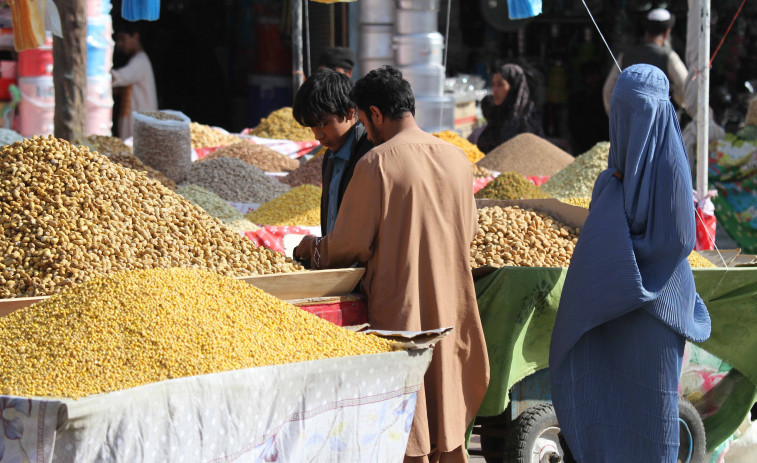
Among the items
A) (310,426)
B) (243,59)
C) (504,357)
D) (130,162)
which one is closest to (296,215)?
(130,162)

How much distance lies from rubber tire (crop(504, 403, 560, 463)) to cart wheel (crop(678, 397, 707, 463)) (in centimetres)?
41

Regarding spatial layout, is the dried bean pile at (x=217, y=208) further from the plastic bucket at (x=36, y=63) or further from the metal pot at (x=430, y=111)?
the metal pot at (x=430, y=111)

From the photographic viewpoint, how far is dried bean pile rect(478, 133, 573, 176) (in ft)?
17.3

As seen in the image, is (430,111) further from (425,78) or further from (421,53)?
(421,53)

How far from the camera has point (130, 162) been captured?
3742 millimetres

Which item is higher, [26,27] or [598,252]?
[26,27]

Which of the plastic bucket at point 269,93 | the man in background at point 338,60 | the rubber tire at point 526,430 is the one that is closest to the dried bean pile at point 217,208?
the rubber tire at point 526,430

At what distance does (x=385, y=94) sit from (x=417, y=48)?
5289mm

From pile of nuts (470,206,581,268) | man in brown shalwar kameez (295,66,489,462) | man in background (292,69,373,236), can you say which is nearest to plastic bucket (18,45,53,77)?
man in background (292,69,373,236)

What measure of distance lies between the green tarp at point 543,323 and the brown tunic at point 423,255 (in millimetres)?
187

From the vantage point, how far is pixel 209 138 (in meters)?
→ 6.07

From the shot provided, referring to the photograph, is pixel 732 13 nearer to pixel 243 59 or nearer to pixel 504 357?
pixel 243 59

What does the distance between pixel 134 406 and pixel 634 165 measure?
1.36 m

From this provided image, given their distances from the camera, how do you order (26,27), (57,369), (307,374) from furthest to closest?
(26,27) → (307,374) → (57,369)
